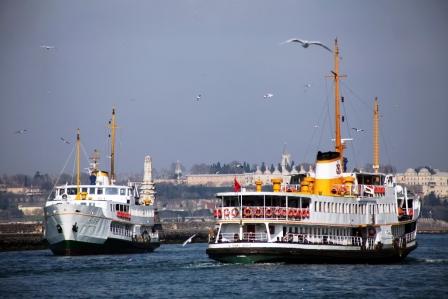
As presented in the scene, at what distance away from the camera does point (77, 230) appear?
8494 centimetres

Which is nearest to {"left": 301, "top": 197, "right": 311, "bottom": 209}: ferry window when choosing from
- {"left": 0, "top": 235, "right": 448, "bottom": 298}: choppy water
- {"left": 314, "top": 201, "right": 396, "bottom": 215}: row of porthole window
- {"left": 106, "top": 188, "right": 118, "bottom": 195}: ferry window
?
{"left": 314, "top": 201, "right": 396, "bottom": 215}: row of porthole window

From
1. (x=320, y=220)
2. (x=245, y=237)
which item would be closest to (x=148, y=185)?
(x=320, y=220)

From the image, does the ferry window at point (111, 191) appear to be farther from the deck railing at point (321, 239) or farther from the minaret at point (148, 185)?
the minaret at point (148, 185)

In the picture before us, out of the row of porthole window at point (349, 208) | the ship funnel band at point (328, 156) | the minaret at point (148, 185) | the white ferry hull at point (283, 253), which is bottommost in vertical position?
the white ferry hull at point (283, 253)

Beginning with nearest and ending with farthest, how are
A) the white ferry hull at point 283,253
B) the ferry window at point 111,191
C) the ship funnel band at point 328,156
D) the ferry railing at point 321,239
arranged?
the white ferry hull at point 283,253 < the ferry railing at point 321,239 < the ship funnel band at point 328,156 < the ferry window at point 111,191

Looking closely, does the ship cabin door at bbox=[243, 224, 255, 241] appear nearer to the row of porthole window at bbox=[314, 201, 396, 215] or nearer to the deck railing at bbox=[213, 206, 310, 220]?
the deck railing at bbox=[213, 206, 310, 220]

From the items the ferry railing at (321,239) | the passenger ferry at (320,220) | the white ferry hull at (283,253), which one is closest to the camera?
the white ferry hull at (283,253)

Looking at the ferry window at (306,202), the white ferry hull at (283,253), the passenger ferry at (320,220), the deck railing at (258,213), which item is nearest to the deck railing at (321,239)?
the passenger ferry at (320,220)

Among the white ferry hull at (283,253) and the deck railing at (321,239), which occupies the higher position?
the deck railing at (321,239)

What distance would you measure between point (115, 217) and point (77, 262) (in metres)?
13.5

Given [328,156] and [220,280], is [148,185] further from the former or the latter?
[220,280]

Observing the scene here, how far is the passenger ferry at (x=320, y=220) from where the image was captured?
214ft

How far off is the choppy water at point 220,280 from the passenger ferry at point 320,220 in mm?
1045

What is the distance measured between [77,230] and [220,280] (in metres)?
27.7
